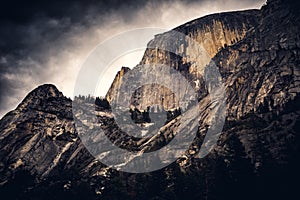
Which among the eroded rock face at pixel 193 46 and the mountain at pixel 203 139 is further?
the eroded rock face at pixel 193 46

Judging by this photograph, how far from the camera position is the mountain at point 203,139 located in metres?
69.0

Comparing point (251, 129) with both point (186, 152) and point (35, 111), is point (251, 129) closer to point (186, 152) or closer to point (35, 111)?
point (186, 152)

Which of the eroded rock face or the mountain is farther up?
the eroded rock face

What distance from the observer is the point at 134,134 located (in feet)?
401

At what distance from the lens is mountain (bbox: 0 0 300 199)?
69.0 metres

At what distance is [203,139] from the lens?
95750 millimetres

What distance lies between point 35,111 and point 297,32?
9563 centimetres

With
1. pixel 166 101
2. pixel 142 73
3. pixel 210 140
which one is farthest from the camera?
pixel 142 73

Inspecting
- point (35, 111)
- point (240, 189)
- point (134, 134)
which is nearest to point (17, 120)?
point (35, 111)

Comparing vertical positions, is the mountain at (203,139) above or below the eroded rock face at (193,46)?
below

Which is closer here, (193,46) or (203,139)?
(203,139)

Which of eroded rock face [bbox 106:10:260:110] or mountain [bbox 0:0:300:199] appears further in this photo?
eroded rock face [bbox 106:10:260:110]

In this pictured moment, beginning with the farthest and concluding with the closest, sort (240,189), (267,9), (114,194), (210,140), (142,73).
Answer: (142,73) → (267,9) → (210,140) → (114,194) → (240,189)

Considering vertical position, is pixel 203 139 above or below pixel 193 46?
below
